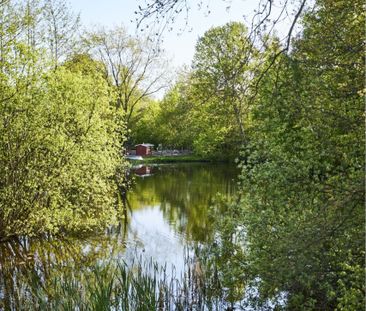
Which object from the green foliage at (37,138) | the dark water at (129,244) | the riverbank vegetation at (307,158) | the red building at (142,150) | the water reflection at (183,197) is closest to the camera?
the riverbank vegetation at (307,158)

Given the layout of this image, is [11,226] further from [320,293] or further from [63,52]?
[63,52]

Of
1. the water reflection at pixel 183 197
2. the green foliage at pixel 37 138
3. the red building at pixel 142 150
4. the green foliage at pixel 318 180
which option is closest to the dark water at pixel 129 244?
→ the water reflection at pixel 183 197

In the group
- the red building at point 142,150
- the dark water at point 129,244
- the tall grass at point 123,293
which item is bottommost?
the dark water at point 129,244

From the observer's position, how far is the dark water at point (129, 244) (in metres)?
11.4

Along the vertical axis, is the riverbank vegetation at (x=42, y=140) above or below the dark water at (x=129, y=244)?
above

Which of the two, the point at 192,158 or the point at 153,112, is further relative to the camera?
the point at 153,112

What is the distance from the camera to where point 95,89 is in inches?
641

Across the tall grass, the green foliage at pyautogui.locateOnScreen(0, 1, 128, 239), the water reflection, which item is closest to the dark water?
the water reflection

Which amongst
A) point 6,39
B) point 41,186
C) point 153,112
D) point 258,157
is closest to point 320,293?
point 258,157

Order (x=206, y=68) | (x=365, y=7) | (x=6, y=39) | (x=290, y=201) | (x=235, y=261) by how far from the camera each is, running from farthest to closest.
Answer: (x=206, y=68) → (x=6, y=39) → (x=235, y=261) → (x=290, y=201) → (x=365, y=7)

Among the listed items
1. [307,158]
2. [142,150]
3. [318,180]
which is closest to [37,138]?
[307,158]

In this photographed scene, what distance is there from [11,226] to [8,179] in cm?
145

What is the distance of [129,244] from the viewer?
1524 centimetres

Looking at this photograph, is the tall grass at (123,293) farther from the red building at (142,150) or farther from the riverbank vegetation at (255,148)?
the red building at (142,150)
